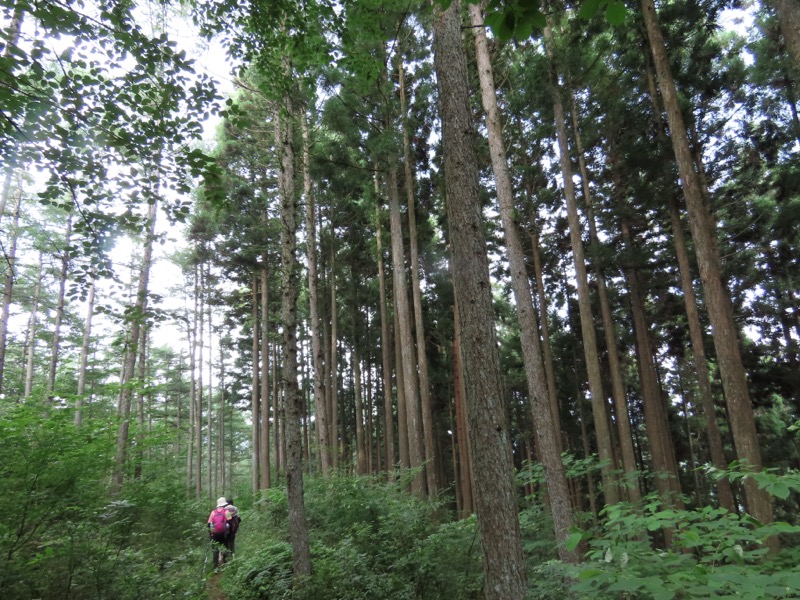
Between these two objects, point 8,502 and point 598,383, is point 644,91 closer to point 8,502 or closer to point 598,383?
point 598,383

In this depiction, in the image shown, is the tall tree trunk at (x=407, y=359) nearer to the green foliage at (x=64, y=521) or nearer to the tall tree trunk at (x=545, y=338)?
the tall tree trunk at (x=545, y=338)

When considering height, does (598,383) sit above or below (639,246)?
below

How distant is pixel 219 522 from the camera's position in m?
8.90

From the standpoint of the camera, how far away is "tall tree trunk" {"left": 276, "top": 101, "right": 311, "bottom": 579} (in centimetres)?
583


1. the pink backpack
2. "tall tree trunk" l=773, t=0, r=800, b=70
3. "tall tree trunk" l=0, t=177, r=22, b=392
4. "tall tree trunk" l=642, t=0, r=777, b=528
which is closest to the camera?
"tall tree trunk" l=773, t=0, r=800, b=70

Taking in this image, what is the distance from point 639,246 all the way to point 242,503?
→ 17381 mm

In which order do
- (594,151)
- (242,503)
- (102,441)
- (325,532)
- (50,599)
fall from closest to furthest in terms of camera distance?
(50,599), (102,441), (325,532), (594,151), (242,503)

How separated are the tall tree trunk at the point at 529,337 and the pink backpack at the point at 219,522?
21.3 feet

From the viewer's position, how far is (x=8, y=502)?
4348mm

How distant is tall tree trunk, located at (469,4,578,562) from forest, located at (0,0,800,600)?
5 centimetres

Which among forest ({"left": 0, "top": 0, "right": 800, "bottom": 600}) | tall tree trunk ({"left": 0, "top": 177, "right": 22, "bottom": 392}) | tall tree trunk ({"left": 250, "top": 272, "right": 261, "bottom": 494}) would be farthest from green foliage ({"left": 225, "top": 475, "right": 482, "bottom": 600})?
tall tree trunk ({"left": 250, "top": 272, "right": 261, "bottom": 494})

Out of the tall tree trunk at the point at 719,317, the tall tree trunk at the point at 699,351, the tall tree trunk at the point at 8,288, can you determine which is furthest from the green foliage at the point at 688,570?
the tall tree trunk at the point at 8,288

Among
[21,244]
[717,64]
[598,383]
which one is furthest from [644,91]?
[21,244]

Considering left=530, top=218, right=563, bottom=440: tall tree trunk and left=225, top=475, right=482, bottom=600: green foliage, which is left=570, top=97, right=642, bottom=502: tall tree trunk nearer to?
left=530, top=218, right=563, bottom=440: tall tree trunk
